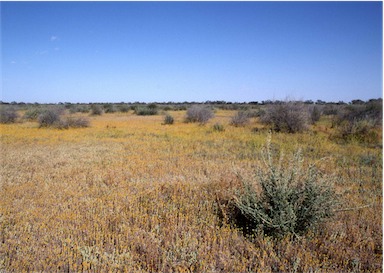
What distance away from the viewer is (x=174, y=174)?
6855 mm

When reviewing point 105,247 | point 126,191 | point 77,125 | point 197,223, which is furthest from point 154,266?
point 77,125

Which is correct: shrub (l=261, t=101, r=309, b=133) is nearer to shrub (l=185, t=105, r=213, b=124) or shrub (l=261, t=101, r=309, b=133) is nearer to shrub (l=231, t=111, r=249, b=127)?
shrub (l=231, t=111, r=249, b=127)

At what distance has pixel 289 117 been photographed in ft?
54.3

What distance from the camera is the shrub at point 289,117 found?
16375 mm

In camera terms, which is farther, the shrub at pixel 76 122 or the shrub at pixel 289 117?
the shrub at pixel 76 122

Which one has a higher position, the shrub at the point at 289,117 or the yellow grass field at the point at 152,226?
the shrub at the point at 289,117

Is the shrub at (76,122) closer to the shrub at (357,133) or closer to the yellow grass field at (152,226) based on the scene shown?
the yellow grass field at (152,226)

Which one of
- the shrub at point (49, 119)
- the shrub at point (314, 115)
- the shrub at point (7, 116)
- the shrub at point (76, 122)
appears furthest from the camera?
the shrub at point (314, 115)

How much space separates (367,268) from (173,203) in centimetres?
301

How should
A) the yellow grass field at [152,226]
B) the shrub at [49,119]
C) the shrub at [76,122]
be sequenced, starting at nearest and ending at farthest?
the yellow grass field at [152,226] < the shrub at [49,119] < the shrub at [76,122]

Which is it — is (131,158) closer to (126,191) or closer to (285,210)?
(126,191)

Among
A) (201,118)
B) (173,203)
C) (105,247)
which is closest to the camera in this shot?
(105,247)

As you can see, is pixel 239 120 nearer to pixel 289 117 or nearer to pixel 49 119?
pixel 289 117

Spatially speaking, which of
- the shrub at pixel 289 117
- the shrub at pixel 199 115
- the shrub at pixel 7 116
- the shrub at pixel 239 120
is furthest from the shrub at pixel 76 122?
the shrub at pixel 289 117
